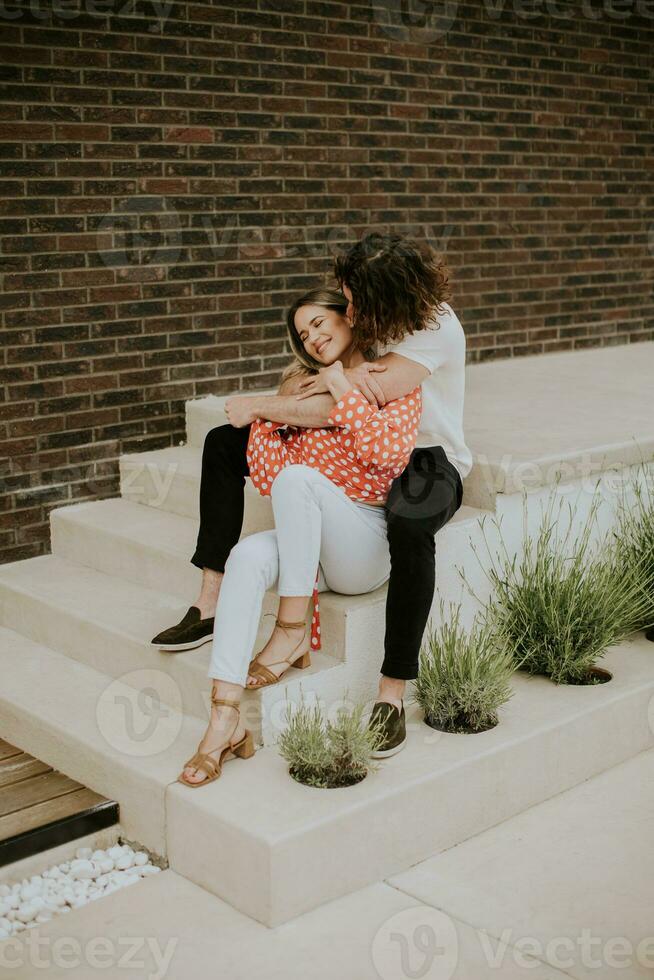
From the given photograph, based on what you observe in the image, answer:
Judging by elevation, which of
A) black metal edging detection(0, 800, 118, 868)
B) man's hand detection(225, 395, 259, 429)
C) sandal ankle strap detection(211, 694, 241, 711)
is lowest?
black metal edging detection(0, 800, 118, 868)

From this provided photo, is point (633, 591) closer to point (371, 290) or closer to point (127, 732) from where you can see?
point (371, 290)

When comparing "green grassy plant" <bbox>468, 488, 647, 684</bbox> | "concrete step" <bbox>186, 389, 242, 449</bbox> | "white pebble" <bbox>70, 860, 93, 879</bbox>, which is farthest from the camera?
"concrete step" <bbox>186, 389, 242, 449</bbox>

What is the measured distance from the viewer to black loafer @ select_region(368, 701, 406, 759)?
9.78ft

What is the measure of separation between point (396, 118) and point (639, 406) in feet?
6.01

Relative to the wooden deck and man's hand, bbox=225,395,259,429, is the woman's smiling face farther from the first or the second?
the wooden deck

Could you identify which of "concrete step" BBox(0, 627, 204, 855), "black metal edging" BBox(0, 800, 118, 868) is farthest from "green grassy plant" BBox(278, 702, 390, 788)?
"black metal edging" BBox(0, 800, 118, 868)

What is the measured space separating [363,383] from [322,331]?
0.20 metres

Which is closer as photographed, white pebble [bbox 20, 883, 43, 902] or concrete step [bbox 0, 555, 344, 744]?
white pebble [bbox 20, 883, 43, 902]

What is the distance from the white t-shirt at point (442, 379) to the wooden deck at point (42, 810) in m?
1.37

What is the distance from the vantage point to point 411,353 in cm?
324

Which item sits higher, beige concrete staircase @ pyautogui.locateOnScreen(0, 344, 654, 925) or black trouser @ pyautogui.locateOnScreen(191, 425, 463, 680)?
black trouser @ pyautogui.locateOnScreen(191, 425, 463, 680)

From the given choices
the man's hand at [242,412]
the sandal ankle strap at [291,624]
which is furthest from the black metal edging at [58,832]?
the man's hand at [242,412]

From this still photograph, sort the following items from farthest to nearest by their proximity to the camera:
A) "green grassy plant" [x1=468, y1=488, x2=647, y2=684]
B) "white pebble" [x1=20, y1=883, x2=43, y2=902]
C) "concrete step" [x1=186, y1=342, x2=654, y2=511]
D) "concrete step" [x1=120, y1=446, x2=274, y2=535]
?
1. "concrete step" [x1=120, y1=446, x2=274, y2=535]
2. "concrete step" [x1=186, y1=342, x2=654, y2=511]
3. "green grassy plant" [x1=468, y1=488, x2=647, y2=684]
4. "white pebble" [x1=20, y1=883, x2=43, y2=902]

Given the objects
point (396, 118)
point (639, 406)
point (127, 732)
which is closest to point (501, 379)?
point (639, 406)
